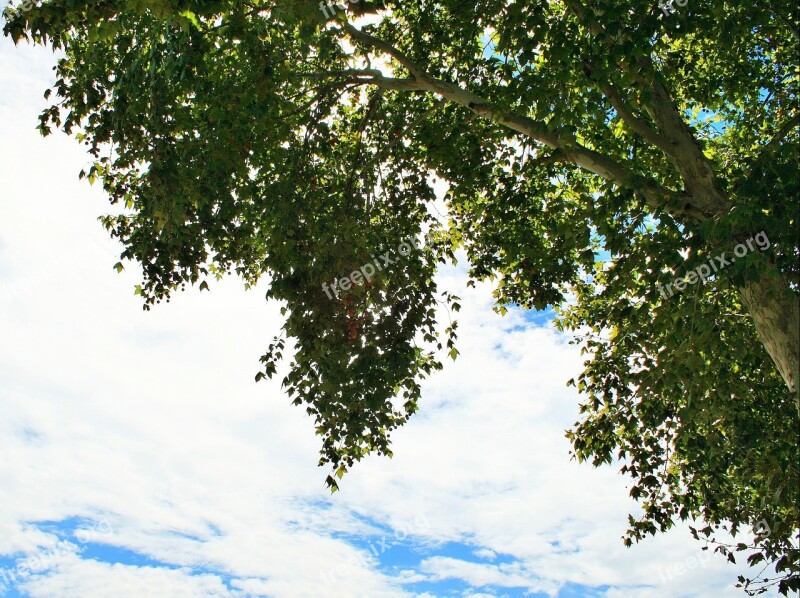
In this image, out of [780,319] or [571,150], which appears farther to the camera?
[571,150]

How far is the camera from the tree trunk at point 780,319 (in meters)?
6.90

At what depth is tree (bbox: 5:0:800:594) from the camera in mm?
7055

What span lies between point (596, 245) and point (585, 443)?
12.8 ft

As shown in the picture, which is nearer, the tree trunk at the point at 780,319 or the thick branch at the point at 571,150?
the tree trunk at the point at 780,319

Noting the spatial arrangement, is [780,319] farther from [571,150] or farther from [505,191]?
[505,191]

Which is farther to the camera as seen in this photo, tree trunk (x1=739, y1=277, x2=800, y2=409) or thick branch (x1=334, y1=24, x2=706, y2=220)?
thick branch (x1=334, y1=24, x2=706, y2=220)

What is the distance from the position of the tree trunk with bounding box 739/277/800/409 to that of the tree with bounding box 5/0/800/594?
25 millimetres

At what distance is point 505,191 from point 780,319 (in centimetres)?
508

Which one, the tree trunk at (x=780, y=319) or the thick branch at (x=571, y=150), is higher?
the thick branch at (x=571, y=150)

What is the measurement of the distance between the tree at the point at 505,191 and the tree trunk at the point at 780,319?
2cm

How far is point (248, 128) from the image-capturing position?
346 inches

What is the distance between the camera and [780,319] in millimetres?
7035

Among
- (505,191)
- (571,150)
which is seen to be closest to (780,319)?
(571,150)

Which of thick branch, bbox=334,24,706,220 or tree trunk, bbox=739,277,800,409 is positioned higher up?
thick branch, bbox=334,24,706,220
